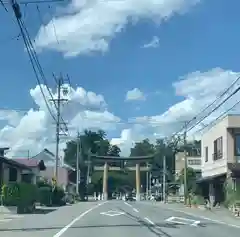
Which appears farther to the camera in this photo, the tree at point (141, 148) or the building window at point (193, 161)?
the tree at point (141, 148)

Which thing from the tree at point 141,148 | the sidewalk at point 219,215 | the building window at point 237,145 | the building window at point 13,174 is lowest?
the sidewalk at point 219,215

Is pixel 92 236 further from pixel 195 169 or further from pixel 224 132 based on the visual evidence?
pixel 195 169

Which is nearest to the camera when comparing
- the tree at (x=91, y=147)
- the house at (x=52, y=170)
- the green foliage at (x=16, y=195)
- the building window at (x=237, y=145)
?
the green foliage at (x=16, y=195)

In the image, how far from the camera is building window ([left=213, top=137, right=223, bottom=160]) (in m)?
54.0

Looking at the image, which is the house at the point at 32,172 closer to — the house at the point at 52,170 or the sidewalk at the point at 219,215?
the sidewalk at the point at 219,215

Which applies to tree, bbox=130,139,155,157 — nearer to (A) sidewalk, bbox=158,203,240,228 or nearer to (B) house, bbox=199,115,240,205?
(B) house, bbox=199,115,240,205

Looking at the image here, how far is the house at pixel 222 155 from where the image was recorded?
163 ft

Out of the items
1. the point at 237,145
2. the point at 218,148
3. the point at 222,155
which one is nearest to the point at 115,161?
the point at 218,148

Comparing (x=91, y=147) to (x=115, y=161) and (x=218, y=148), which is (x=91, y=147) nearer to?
(x=115, y=161)

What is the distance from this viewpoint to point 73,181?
121875 millimetres

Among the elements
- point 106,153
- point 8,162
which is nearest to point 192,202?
point 8,162

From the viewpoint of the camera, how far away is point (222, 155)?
2090 inches

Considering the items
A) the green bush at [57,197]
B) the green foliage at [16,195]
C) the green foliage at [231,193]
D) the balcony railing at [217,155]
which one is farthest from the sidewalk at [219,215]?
the green bush at [57,197]

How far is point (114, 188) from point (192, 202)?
77.0m
